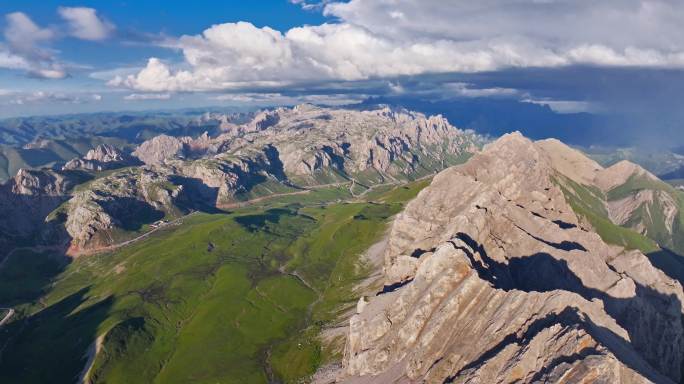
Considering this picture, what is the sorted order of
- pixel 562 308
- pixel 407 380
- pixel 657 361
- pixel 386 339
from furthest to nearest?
pixel 657 361 < pixel 386 339 < pixel 407 380 < pixel 562 308

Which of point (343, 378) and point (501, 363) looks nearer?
point (501, 363)

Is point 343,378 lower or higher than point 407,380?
lower

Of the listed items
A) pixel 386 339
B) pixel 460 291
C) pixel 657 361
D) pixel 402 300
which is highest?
pixel 460 291

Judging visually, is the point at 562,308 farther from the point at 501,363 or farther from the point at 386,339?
the point at 386,339

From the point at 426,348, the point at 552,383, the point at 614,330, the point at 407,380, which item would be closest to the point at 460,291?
the point at 426,348

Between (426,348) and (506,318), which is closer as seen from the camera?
(506,318)

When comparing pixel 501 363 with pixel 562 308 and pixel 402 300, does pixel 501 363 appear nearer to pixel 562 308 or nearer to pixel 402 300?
pixel 562 308

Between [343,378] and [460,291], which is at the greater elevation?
[460,291]

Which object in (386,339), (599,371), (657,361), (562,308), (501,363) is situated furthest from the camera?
(657,361)

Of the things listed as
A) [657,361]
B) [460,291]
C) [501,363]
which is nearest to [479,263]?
[460,291]
